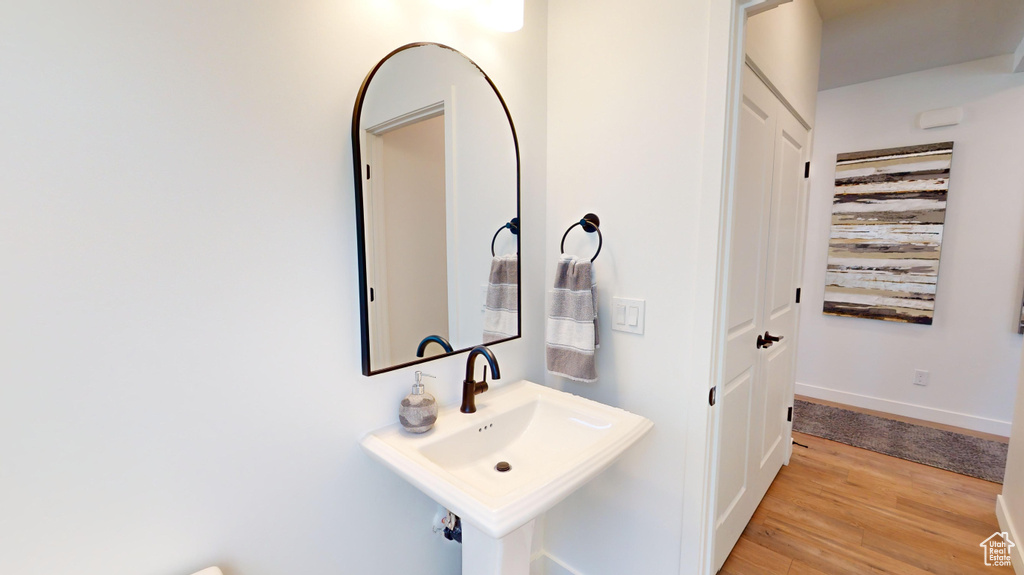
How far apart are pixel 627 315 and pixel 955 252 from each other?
9.80 ft

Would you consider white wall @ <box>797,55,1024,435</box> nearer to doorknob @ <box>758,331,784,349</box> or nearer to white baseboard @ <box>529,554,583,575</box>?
doorknob @ <box>758,331,784,349</box>

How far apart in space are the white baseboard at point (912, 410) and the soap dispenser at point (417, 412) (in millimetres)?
3598

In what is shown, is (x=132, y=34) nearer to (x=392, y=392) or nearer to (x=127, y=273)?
(x=127, y=273)

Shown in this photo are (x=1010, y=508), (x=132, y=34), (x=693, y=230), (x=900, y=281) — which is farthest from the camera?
(x=900, y=281)

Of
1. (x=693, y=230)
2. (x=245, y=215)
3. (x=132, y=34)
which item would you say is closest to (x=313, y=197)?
(x=245, y=215)

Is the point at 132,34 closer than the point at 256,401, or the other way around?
the point at 132,34

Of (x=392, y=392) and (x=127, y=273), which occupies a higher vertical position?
(x=127, y=273)

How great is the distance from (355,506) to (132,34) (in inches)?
43.9

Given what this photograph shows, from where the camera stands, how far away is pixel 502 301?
4.73 feet

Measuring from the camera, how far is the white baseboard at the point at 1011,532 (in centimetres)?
161

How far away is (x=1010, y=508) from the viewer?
178 centimetres

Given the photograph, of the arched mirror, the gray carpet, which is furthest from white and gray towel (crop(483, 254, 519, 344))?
the gray carpet
